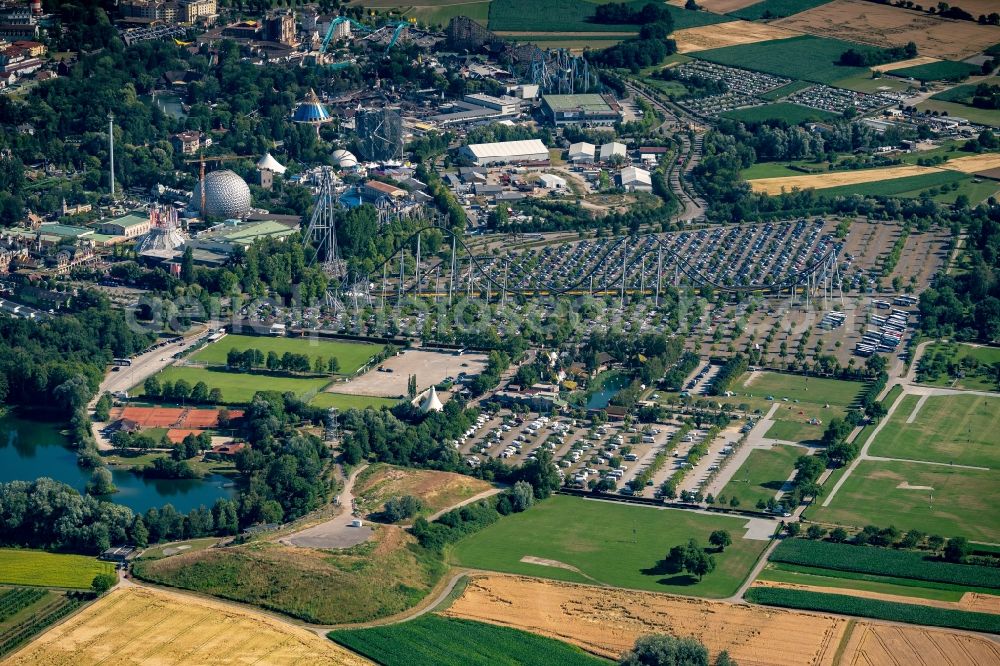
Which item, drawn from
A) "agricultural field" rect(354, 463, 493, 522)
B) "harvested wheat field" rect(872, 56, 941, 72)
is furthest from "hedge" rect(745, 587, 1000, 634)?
"harvested wheat field" rect(872, 56, 941, 72)

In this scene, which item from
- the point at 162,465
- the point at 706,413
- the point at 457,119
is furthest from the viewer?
the point at 457,119

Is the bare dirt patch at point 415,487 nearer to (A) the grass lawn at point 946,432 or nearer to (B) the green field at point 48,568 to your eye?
(B) the green field at point 48,568

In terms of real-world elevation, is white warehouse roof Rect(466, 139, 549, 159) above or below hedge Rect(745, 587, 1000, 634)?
above

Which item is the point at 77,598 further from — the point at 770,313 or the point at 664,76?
the point at 664,76

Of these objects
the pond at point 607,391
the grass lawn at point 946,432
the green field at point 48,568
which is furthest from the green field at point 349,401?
the grass lawn at point 946,432

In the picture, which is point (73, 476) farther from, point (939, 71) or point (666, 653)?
point (939, 71)

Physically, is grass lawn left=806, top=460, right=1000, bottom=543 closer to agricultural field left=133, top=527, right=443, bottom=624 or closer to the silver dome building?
agricultural field left=133, top=527, right=443, bottom=624

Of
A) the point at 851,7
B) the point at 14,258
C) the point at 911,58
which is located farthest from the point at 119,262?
the point at 851,7
